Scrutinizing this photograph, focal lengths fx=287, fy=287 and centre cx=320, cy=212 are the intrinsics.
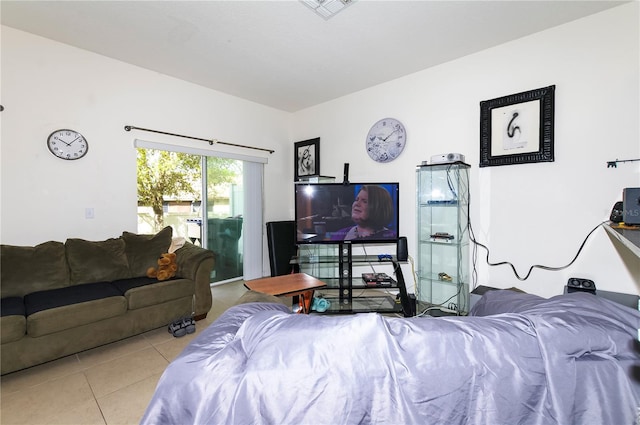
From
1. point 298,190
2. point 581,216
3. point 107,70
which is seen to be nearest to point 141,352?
point 298,190

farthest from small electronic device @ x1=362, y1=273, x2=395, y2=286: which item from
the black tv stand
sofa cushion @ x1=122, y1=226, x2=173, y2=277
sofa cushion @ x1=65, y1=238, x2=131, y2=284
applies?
sofa cushion @ x1=65, y1=238, x2=131, y2=284

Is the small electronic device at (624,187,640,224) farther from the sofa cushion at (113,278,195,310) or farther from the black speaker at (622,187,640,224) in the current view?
the sofa cushion at (113,278,195,310)

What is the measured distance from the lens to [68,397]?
183 centimetres

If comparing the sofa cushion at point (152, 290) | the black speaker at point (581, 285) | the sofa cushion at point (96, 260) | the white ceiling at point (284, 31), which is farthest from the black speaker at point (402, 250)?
the sofa cushion at point (96, 260)

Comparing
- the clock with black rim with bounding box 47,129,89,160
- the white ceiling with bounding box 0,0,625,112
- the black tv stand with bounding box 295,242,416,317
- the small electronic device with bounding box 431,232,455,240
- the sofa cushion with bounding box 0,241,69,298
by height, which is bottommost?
the black tv stand with bounding box 295,242,416,317

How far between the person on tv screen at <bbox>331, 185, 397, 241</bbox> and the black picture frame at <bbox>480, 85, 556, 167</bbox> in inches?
40.8

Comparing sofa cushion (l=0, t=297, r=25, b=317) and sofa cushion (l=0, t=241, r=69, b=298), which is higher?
sofa cushion (l=0, t=241, r=69, b=298)

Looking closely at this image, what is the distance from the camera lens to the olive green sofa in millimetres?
1998

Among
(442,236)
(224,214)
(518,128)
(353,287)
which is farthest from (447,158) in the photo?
(224,214)

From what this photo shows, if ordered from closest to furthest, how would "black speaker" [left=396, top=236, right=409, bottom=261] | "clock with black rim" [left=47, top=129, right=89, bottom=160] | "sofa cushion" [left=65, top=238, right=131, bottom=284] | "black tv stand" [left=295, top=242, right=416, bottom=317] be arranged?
"sofa cushion" [left=65, top=238, right=131, bottom=284] → "clock with black rim" [left=47, top=129, right=89, bottom=160] → "black tv stand" [left=295, top=242, right=416, bottom=317] → "black speaker" [left=396, top=236, right=409, bottom=261]

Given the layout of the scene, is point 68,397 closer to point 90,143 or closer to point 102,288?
point 102,288

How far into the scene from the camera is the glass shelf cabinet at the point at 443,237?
2945mm

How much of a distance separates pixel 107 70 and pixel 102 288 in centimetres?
224

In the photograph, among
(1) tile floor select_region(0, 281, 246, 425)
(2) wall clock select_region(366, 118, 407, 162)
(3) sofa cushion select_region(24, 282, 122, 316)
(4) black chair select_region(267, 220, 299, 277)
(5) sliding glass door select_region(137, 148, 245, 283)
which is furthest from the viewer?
(4) black chair select_region(267, 220, 299, 277)
